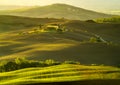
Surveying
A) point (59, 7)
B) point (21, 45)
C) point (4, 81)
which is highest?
point (4, 81)

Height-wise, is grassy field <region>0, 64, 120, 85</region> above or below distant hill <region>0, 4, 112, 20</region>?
above

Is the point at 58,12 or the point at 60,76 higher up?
the point at 60,76

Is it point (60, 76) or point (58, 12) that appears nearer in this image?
point (60, 76)

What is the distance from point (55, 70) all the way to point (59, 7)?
14379 cm

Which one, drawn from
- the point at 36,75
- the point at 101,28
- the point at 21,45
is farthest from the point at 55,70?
the point at 101,28

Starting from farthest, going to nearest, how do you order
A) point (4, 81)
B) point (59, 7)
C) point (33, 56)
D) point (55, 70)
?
point (59, 7), point (33, 56), point (55, 70), point (4, 81)

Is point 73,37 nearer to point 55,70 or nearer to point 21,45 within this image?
point 21,45

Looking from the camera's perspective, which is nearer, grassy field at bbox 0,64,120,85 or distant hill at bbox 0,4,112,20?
grassy field at bbox 0,64,120,85

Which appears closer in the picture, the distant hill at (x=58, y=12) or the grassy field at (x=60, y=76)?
the grassy field at (x=60, y=76)

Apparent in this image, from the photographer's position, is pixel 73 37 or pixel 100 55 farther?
pixel 73 37

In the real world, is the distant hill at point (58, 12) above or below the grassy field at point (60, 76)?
below

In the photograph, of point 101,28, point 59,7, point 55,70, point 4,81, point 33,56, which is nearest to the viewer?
point 4,81

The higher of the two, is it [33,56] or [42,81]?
[42,81]

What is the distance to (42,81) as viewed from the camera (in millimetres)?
12195
